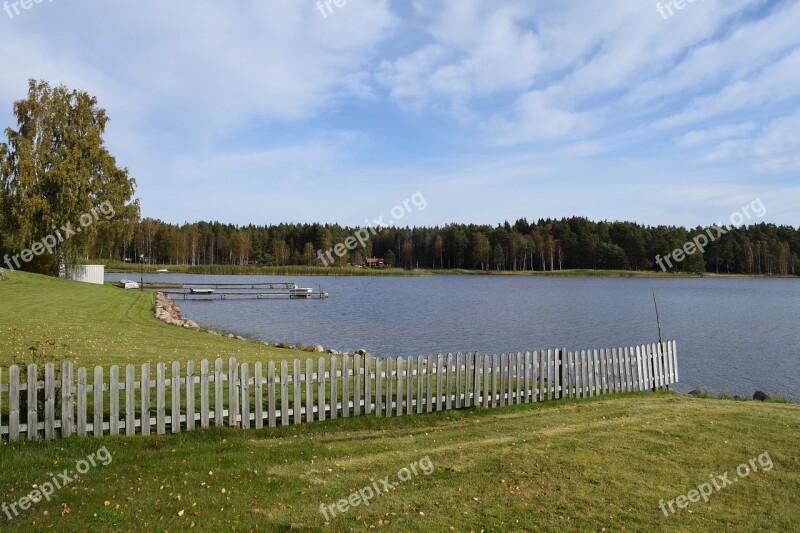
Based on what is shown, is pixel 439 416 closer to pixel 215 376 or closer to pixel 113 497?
pixel 215 376

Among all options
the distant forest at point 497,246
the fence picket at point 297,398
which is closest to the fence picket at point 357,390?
the fence picket at point 297,398

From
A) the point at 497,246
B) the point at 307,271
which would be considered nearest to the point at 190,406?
the point at 307,271

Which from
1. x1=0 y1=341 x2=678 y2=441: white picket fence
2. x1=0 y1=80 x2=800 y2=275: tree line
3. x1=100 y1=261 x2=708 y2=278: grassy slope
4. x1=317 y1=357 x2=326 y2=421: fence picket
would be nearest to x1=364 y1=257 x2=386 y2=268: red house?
x1=0 y1=80 x2=800 y2=275: tree line

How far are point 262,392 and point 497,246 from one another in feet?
494

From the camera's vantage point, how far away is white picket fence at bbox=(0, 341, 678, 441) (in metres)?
8.25

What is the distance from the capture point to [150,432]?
8.83 metres

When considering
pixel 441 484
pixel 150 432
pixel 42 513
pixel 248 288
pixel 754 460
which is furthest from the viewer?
pixel 248 288

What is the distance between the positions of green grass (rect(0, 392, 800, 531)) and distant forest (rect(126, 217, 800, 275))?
14124cm

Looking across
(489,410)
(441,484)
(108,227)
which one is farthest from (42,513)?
(108,227)

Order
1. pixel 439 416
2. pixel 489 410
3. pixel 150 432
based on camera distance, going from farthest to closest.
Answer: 1. pixel 489 410
2. pixel 439 416
3. pixel 150 432

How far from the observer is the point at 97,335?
18484 mm

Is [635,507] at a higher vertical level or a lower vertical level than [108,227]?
lower

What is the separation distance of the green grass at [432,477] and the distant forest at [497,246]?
141m

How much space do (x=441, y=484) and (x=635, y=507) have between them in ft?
7.28
